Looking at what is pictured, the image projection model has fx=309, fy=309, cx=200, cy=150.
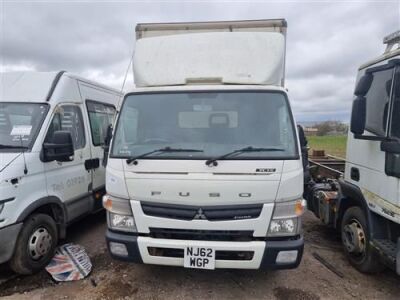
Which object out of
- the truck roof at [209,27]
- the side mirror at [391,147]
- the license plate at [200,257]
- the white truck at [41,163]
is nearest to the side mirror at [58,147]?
the white truck at [41,163]

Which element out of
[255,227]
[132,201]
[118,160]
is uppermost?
[118,160]

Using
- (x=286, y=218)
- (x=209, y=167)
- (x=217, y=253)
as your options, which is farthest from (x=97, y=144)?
(x=286, y=218)

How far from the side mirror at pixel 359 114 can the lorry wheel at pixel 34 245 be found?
3.91 metres

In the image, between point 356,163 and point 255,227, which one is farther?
point 356,163


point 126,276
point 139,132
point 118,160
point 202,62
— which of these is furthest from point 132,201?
point 202,62

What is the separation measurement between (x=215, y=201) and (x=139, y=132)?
1173mm

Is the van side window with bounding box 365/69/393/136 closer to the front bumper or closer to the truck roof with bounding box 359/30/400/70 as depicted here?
the truck roof with bounding box 359/30/400/70

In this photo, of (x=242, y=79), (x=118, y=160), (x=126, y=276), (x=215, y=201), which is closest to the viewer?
(x=215, y=201)

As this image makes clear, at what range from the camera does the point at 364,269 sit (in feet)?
12.8

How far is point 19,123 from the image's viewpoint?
13.1 feet

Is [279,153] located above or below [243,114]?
below

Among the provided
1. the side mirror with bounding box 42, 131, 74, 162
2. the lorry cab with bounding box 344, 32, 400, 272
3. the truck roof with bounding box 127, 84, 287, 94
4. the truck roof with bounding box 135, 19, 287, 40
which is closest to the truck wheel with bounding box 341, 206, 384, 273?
the lorry cab with bounding box 344, 32, 400, 272

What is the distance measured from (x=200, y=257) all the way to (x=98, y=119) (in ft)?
11.6

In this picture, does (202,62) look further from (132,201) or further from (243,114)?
(132,201)
